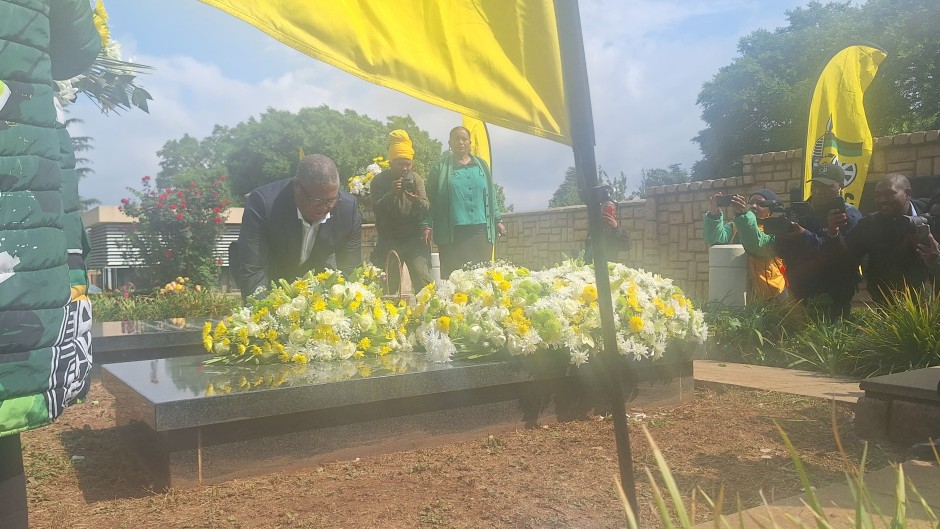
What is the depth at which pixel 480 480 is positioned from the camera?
10.5 ft

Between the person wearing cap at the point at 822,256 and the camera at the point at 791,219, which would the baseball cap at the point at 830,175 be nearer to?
the person wearing cap at the point at 822,256

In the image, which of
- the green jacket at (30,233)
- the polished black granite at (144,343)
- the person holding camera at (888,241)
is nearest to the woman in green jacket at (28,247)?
the green jacket at (30,233)

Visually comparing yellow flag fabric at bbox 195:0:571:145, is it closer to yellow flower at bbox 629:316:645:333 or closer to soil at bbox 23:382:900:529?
soil at bbox 23:382:900:529

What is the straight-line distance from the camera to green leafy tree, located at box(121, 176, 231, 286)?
14859 mm

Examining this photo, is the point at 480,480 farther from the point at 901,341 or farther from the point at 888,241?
the point at 888,241

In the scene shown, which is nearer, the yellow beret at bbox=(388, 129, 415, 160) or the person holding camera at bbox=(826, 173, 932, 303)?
the person holding camera at bbox=(826, 173, 932, 303)

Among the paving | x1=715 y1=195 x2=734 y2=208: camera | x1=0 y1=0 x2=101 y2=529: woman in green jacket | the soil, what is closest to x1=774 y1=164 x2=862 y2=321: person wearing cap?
x1=715 y1=195 x2=734 y2=208: camera

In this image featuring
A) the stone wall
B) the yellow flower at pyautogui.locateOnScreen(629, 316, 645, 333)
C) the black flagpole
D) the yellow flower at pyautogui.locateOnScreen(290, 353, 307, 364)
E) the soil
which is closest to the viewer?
the black flagpole

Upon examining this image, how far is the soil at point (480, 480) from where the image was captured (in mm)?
2797

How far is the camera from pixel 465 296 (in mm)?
4559

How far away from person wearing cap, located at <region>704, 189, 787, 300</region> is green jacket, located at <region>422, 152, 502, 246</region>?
2.31m

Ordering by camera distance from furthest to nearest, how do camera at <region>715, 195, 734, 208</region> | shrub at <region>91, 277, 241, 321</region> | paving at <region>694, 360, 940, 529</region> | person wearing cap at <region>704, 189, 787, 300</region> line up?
shrub at <region>91, 277, 241, 321</region> → camera at <region>715, 195, 734, 208</region> → person wearing cap at <region>704, 189, 787, 300</region> → paving at <region>694, 360, 940, 529</region>

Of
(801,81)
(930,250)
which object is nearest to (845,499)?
(930,250)

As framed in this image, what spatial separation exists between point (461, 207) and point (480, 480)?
13.0ft
